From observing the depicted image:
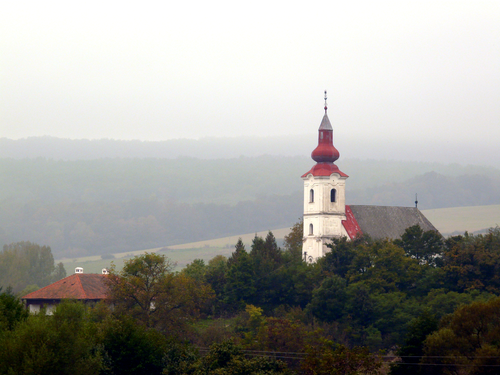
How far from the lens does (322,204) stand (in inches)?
3406

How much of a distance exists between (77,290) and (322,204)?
2709 centimetres

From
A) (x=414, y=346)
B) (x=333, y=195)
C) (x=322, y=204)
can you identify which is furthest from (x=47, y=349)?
(x=333, y=195)

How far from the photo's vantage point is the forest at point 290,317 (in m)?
48.5

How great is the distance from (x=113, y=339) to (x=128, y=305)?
47.9 feet

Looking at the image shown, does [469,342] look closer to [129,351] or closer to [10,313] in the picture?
[129,351]

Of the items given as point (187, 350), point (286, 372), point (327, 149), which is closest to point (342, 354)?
point (286, 372)

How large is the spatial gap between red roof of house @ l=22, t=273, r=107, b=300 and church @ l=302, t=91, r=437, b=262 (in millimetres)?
22380

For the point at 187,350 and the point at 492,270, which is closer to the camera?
the point at 187,350

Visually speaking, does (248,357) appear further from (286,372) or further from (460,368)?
(460,368)

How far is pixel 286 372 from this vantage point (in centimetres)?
4994

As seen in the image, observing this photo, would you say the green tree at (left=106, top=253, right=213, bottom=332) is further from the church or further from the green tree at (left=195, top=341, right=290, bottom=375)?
the church

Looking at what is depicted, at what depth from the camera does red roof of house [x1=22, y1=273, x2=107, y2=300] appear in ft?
260

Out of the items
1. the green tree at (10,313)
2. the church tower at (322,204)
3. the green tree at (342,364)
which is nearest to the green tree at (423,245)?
the church tower at (322,204)

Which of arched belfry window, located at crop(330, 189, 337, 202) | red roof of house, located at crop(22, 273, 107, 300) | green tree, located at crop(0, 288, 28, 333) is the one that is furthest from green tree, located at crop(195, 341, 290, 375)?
arched belfry window, located at crop(330, 189, 337, 202)
